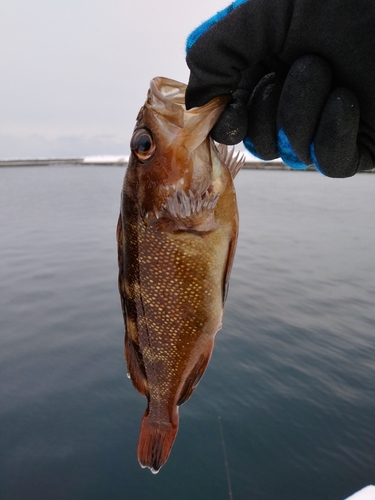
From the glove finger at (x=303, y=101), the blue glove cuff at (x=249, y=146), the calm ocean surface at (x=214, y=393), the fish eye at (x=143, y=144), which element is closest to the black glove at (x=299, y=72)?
the glove finger at (x=303, y=101)

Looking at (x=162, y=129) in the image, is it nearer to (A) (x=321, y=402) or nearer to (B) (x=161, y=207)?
(B) (x=161, y=207)

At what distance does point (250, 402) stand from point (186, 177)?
4.48 metres

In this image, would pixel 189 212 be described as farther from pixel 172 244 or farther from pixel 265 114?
pixel 265 114

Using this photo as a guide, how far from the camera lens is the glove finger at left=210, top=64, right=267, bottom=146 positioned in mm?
1793

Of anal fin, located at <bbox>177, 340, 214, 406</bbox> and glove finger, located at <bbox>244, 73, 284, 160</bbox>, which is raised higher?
glove finger, located at <bbox>244, 73, 284, 160</bbox>

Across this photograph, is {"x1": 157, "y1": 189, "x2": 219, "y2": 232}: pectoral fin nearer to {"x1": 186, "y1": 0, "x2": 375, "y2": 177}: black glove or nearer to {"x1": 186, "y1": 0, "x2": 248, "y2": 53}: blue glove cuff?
{"x1": 186, "y1": 0, "x2": 375, "y2": 177}: black glove

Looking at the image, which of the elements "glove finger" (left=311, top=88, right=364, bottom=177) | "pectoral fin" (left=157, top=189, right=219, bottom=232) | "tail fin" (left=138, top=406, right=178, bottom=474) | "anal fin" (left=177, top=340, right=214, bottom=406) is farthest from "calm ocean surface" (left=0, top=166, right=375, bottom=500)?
"glove finger" (left=311, top=88, right=364, bottom=177)

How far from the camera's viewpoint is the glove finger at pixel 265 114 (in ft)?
5.81

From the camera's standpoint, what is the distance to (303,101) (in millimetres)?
1534

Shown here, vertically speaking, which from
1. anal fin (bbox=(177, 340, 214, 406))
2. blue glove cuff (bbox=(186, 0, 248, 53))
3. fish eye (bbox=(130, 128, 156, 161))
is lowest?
anal fin (bbox=(177, 340, 214, 406))

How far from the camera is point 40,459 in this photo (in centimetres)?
434

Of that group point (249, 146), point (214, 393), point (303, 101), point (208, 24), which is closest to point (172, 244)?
point (249, 146)

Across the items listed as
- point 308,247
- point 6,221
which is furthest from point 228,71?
point 6,221

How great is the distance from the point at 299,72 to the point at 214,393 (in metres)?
5.16
